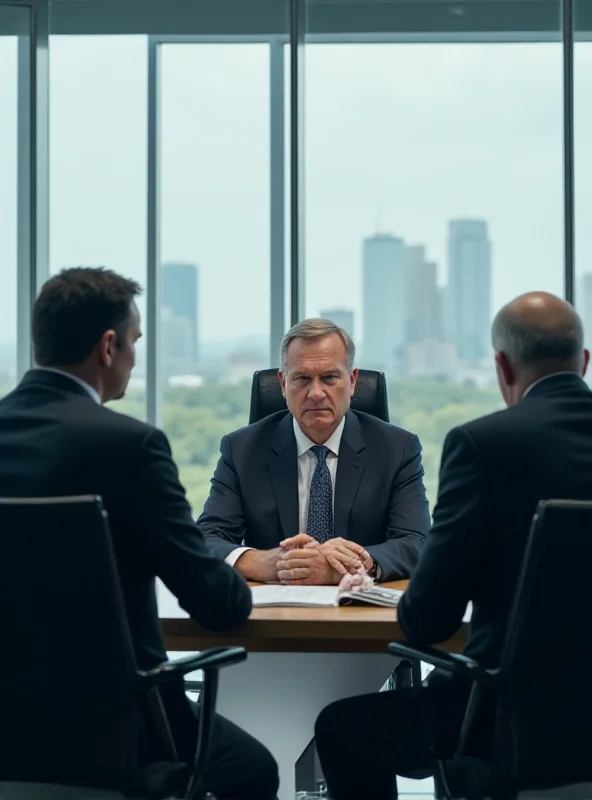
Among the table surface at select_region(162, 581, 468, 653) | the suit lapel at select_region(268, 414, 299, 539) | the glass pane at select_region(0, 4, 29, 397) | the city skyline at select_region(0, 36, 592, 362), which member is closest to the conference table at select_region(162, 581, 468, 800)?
the table surface at select_region(162, 581, 468, 653)

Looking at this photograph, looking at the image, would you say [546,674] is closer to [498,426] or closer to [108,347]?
[498,426]

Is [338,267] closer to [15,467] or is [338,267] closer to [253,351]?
[253,351]

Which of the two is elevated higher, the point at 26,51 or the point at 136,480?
the point at 26,51

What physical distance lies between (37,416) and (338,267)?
3.32 m

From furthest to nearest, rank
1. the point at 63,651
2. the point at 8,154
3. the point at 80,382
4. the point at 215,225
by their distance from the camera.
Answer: the point at 8,154 → the point at 215,225 → the point at 80,382 → the point at 63,651

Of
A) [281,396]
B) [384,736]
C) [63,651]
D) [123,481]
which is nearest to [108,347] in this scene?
[123,481]

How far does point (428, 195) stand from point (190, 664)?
366 centimetres

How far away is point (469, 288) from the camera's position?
16.9 feet

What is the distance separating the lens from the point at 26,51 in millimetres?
5293

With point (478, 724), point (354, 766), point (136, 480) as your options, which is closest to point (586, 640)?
point (478, 724)

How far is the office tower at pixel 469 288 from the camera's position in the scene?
202 inches

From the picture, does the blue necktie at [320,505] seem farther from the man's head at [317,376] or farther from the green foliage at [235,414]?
the green foliage at [235,414]

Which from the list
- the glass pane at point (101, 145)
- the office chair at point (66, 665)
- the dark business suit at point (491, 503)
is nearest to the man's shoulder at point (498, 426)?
the dark business suit at point (491, 503)

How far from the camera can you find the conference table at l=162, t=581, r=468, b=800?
2.22m
